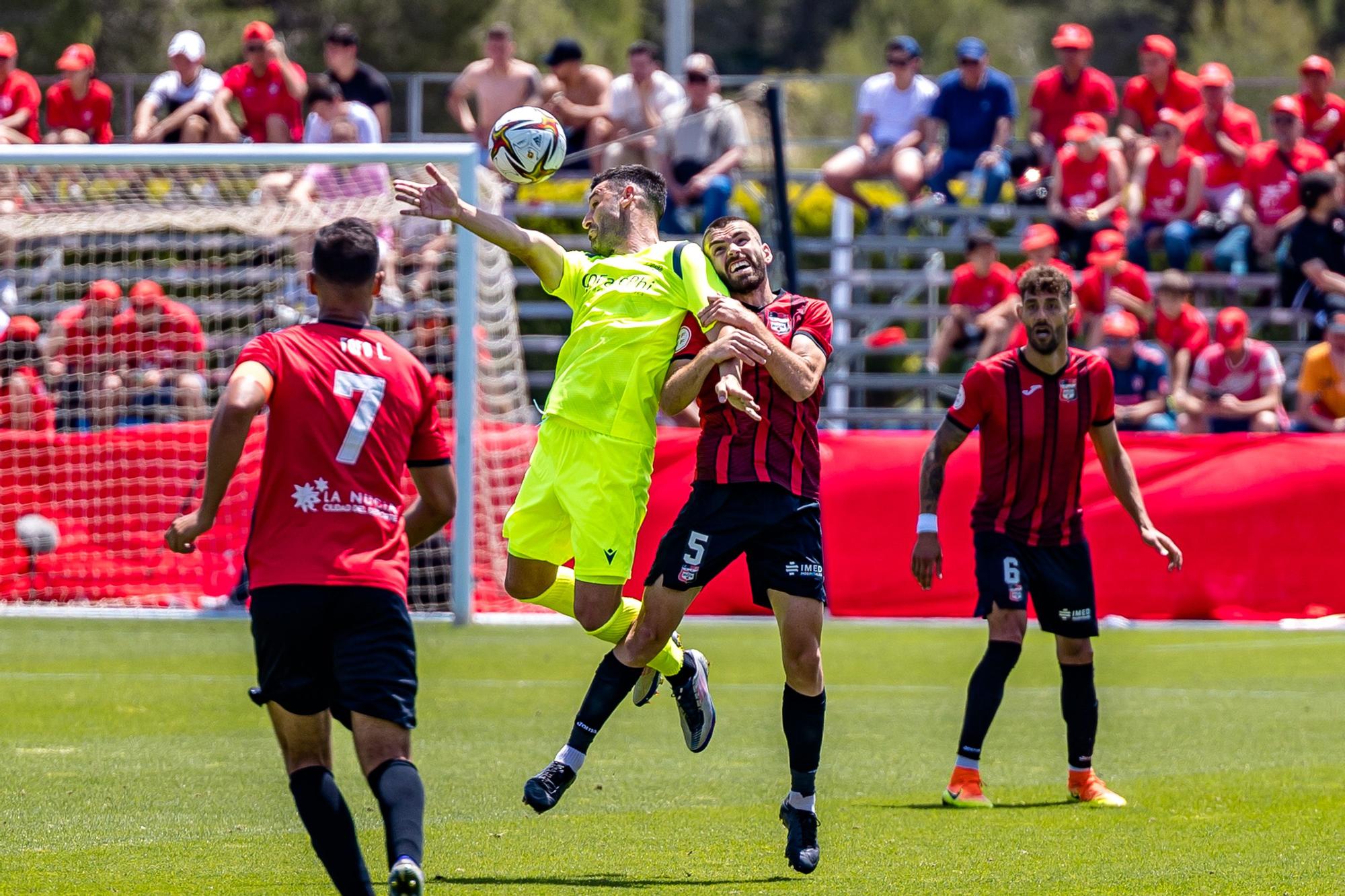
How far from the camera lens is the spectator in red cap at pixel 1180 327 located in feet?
58.0

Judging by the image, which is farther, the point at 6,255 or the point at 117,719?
the point at 6,255

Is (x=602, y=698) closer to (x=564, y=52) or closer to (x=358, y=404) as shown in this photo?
(x=358, y=404)

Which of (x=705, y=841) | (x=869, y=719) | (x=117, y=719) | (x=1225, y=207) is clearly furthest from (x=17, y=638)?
(x=1225, y=207)

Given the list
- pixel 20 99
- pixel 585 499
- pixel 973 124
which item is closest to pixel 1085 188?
pixel 973 124

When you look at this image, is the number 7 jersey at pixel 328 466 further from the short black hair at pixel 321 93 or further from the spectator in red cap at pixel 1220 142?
the spectator in red cap at pixel 1220 142

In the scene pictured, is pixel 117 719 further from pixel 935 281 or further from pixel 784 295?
pixel 935 281

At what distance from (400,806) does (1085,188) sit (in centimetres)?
1526

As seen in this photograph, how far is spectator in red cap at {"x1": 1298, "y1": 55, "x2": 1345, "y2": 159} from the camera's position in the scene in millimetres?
19531

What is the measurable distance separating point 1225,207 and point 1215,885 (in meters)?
14.3

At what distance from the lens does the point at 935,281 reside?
20594 millimetres

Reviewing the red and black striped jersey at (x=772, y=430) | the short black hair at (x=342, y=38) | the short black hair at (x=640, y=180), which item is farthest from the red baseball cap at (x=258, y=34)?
the red and black striped jersey at (x=772, y=430)

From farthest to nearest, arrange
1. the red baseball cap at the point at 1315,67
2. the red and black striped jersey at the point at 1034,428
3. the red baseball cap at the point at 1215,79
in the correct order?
the red baseball cap at the point at 1315,67 < the red baseball cap at the point at 1215,79 < the red and black striped jersey at the point at 1034,428

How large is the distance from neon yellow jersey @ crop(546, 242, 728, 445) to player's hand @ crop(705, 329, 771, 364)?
0.55m

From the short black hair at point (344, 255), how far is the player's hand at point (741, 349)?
5.27 feet
